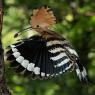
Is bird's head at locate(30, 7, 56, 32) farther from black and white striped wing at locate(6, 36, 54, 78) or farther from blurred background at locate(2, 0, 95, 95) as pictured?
blurred background at locate(2, 0, 95, 95)

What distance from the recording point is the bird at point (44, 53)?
1684mm

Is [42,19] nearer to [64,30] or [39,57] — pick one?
[39,57]

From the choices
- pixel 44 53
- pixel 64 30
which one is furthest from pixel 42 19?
pixel 64 30

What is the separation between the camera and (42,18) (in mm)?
1689

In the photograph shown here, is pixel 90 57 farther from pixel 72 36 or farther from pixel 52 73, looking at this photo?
pixel 52 73

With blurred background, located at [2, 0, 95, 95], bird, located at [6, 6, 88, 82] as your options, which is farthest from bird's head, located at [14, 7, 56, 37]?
blurred background, located at [2, 0, 95, 95]

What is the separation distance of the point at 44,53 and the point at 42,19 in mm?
167

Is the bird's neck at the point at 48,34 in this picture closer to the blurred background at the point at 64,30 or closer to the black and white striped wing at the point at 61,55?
the black and white striped wing at the point at 61,55

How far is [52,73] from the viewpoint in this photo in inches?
66.8

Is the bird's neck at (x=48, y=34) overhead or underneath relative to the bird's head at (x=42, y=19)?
underneath

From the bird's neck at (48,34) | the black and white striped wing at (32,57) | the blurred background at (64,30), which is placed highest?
the bird's neck at (48,34)

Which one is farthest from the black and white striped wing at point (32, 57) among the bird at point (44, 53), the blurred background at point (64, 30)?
the blurred background at point (64, 30)

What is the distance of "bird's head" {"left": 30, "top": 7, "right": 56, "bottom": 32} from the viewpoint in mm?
1675

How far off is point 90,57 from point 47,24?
241 cm
